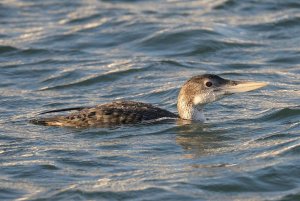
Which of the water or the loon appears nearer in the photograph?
the water

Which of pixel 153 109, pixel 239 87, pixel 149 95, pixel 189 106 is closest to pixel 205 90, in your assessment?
pixel 189 106

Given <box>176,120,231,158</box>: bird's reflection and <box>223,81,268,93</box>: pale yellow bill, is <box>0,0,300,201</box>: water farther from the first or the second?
<box>223,81,268,93</box>: pale yellow bill

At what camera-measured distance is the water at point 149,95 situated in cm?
1120

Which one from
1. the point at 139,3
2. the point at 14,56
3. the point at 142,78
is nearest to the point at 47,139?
the point at 142,78

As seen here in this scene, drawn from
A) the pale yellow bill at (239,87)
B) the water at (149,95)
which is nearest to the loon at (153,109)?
the pale yellow bill at (239,87)

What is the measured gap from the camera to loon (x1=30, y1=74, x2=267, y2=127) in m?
13.4

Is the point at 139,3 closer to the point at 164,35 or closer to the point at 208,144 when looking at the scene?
the point at 164,35

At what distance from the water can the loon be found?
14cm

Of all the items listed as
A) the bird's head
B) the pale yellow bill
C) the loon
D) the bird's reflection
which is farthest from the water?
the pale yellow bill

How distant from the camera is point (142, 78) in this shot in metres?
17.1

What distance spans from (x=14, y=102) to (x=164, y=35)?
203 inches

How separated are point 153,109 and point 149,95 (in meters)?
2.38

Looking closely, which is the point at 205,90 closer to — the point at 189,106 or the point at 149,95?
the point at 189,106

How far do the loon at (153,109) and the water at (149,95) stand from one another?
14 cm
